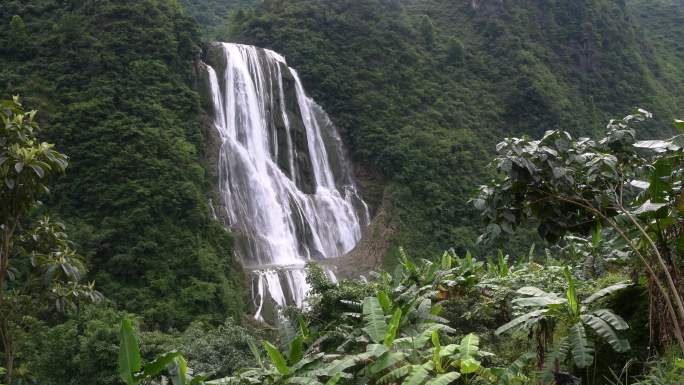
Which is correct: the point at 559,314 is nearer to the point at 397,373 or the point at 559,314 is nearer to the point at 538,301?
the point at 538,301

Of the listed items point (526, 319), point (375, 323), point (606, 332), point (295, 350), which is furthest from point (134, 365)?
point (606, 332)

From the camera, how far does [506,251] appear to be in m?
24.1

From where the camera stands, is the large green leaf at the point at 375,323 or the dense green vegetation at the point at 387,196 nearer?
the dense green vegetation at the point at 387,196

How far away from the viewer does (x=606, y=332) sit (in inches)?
161

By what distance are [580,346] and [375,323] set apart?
1.46 m

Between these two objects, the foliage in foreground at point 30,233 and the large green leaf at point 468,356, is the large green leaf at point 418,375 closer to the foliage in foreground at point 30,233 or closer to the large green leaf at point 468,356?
the large green leaf at point 468,356

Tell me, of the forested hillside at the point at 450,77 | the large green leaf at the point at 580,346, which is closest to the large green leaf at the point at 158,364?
the large green leaf at the point at 580,346

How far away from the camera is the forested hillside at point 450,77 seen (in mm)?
26328

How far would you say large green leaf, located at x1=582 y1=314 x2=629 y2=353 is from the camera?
399cm

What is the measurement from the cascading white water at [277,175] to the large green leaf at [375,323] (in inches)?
478

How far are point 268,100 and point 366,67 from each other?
8.88m

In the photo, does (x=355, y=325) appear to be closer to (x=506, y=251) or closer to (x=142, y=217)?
(x=142, y=217)

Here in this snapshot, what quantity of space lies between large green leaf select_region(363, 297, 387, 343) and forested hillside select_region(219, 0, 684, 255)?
18121 mm

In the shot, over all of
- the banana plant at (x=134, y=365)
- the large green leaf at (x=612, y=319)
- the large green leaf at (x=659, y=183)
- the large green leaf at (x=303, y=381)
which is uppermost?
the large green leaf at (x=659, y=183)
